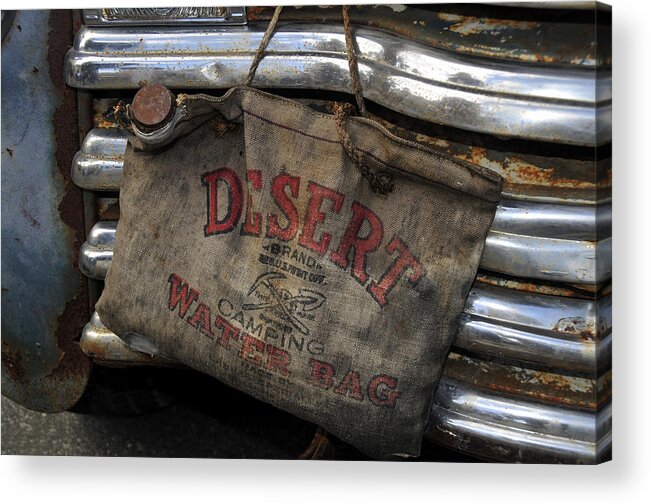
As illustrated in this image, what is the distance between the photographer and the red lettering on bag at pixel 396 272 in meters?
0.91

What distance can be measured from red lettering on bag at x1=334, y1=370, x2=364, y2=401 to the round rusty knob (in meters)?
0.37

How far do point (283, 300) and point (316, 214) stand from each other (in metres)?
0.11

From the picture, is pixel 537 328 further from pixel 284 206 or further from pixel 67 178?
pixel 67 178

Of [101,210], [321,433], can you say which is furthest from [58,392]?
[321,433]

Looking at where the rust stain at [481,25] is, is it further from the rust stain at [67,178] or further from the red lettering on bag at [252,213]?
the rust stain at [67,178]

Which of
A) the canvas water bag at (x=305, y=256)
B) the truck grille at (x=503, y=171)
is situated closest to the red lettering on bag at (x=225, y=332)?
the canvas water bag at (x=305, y=256)

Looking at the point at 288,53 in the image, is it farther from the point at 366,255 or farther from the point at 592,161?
the point at 592,161

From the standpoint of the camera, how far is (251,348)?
96 centimetres

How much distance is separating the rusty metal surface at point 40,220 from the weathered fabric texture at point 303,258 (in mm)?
137

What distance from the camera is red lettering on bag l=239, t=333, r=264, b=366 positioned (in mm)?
955

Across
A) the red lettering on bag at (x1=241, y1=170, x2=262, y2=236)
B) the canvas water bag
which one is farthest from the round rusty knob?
the red lettering on bag at (x1=241, y1=170, x2=262, y2=236)

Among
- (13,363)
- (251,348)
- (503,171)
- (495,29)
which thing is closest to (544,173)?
(503,171)

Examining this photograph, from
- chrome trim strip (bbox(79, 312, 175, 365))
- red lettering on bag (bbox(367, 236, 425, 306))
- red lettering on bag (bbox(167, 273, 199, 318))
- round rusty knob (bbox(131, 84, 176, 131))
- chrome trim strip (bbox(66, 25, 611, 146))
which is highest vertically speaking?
chrome trim strip (bbox(66, 25, 611, 146))

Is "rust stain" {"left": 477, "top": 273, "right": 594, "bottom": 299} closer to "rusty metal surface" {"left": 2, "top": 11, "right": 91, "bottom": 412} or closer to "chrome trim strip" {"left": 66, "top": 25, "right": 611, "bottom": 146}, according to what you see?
"chrome trim strip" {"left": 66, "top": 25, "right": 611, "bottom": 146}
